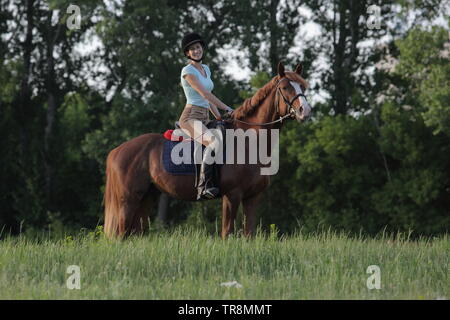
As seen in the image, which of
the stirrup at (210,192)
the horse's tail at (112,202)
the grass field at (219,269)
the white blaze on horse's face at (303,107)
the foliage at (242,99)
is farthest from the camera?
the foliage at (242,99)

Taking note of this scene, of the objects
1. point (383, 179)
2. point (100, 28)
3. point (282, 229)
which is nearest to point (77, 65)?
point (100, 28)

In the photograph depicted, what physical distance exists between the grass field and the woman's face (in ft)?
7.75

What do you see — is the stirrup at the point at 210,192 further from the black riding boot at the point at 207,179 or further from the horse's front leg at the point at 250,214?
the horse's front leg at the point at 250,214

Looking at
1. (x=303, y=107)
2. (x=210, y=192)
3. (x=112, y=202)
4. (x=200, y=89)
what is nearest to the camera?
(x=303, y=107)

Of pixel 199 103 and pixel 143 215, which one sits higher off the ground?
pixel 199 103

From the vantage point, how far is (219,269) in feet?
26.2

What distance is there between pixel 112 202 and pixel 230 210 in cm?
203

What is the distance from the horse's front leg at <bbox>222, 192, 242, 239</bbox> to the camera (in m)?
9.37

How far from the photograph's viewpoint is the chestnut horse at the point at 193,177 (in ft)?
30.3

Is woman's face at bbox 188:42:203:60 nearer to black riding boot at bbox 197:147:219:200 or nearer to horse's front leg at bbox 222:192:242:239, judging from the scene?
black riding boot at bbox 197:147:219:200

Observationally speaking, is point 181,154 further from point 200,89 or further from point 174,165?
point 200,89

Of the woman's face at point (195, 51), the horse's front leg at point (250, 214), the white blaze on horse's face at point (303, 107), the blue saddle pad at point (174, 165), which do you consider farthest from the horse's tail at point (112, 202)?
the white blaze on horse's face at point (303, 107)

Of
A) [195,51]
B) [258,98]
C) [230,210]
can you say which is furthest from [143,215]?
[195,51]

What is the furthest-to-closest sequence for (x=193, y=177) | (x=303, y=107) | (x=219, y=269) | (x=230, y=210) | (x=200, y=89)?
1. (x=193, y=177)
2. (x=230, y=210)
3. (x=200, y=89)
4. (x=303, y=107)
5. (x=219, y=269)
